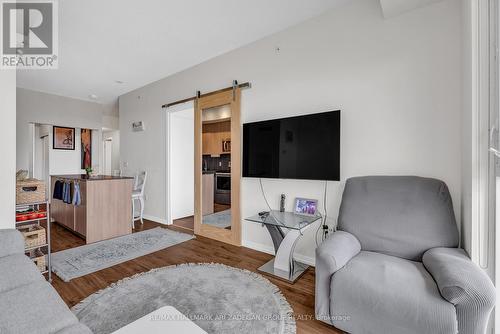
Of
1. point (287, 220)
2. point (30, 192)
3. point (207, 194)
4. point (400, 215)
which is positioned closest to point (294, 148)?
point (287, 220)

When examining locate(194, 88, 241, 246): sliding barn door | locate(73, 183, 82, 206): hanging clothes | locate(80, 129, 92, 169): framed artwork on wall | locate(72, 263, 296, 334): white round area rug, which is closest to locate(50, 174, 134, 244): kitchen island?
locate(73, 183, 82, 206): hanging clothes

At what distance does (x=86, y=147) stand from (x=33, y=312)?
6.00 meters

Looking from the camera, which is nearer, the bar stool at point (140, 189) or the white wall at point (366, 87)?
the white wall at point (366, 87)

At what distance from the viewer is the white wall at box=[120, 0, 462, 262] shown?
1867 mm

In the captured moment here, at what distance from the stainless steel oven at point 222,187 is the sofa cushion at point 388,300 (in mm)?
2324

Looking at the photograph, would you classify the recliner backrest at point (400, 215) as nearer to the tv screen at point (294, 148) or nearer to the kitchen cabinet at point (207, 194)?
the tv screen at point (294, 148)

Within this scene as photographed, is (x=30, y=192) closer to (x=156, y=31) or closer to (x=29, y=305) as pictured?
(x=29, y=305)

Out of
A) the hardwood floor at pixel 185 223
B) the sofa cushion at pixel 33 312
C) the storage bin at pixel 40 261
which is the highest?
the sofa cushion at pixel 33 312

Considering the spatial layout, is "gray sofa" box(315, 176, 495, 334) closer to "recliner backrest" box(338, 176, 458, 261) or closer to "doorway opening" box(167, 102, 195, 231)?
Answer: "recliner backrest" box(338, 176, 458, 261)

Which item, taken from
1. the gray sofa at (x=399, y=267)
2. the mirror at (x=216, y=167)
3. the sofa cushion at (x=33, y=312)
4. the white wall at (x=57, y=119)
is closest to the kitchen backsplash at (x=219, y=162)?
the mirror at (x=216, y=167)

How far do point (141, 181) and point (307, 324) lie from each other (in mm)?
4105

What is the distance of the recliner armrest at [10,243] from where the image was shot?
163cm

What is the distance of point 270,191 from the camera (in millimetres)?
2863

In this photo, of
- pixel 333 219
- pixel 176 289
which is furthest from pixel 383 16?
pixel 176 289
